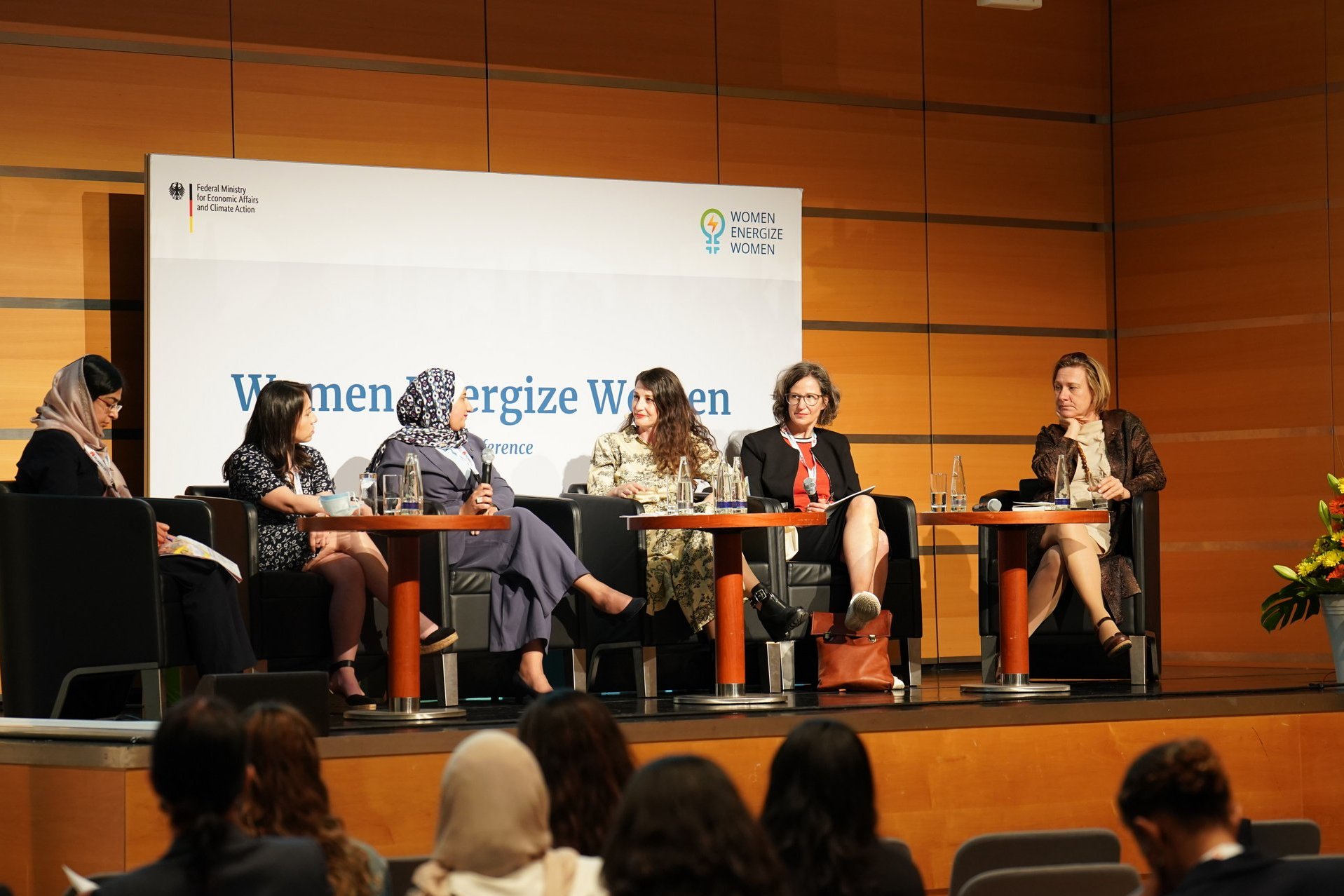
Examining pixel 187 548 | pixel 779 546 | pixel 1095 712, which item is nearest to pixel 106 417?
pixel 187 548

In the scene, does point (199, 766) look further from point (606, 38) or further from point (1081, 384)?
point (606, 38)

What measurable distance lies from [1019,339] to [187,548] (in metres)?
4.48

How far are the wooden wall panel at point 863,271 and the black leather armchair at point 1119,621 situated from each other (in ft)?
5.23

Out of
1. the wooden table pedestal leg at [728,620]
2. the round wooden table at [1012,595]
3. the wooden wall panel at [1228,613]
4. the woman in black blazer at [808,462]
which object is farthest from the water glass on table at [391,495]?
the wooden wall panel at [1228,613]

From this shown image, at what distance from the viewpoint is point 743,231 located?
7.17 m

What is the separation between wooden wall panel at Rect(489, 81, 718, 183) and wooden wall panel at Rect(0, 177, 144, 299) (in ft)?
5.08

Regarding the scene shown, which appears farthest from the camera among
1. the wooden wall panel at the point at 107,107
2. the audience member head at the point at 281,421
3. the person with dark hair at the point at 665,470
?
the wooden wall panel at the point at 107,107

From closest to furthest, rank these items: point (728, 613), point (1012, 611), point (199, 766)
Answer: point (199, 766) → point (728, 613) → point (1012, 611)

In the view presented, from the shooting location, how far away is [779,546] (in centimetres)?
599

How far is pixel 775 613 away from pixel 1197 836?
3.62 meters

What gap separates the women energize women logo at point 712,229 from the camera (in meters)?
7.10

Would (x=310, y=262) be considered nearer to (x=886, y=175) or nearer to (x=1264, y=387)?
(x=886, y=175)

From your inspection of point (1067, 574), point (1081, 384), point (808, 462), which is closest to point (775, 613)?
point (808, 462)

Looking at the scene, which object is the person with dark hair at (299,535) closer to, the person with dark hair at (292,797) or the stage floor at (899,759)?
the stage floor at (899,759)
